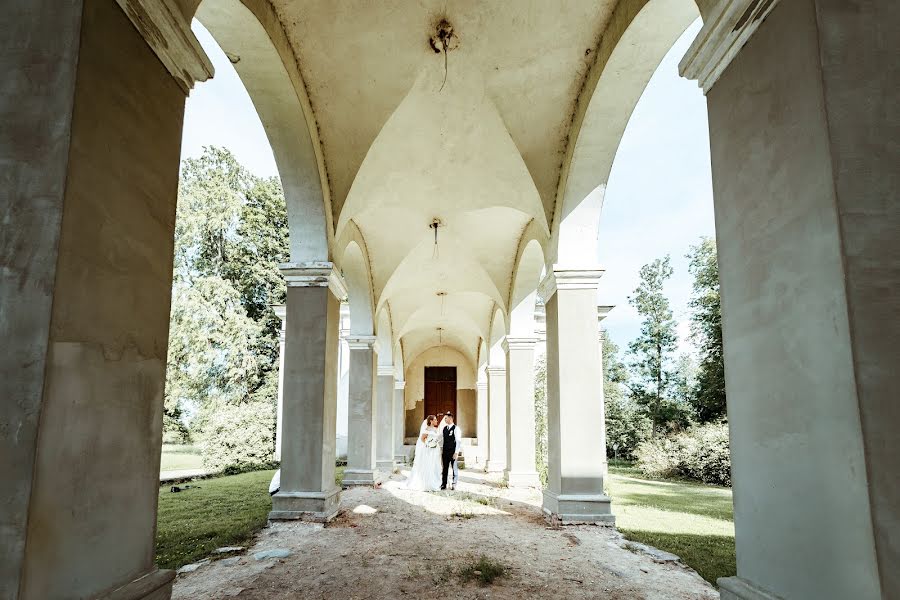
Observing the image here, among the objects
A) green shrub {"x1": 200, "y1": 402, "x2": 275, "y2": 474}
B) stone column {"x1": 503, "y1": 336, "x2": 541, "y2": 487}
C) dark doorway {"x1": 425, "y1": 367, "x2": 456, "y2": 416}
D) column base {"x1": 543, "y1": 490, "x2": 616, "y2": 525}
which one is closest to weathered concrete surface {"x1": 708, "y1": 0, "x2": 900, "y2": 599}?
column base {"x1": 543, "y1": 490, "x2": 616, "y2": 525}

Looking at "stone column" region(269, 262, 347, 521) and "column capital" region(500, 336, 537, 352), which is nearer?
"stone column" region(269, 262, 347, 521)

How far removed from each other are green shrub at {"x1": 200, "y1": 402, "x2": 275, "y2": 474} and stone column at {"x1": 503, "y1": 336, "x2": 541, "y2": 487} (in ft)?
29.7

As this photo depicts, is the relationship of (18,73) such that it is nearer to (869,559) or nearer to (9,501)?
(9,501)

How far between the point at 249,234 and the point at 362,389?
1749 cm

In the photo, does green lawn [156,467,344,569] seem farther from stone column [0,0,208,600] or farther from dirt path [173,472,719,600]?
stone column [0,0,208,600]

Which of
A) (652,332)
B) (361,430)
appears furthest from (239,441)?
(652,332)

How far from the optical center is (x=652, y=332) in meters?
34.8

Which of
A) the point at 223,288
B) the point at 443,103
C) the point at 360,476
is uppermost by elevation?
the point at 223,288

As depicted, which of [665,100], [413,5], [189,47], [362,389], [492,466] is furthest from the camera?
[665,100]

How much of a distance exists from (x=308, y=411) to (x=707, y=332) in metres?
22.5

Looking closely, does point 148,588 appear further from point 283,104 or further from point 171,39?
point 283,104

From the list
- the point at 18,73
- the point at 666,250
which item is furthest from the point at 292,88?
the point at 666,250

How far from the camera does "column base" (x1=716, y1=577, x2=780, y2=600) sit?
9.31 ft

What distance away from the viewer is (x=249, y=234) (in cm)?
2747
